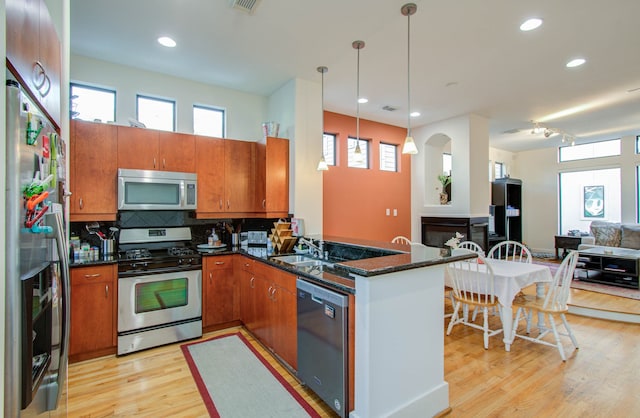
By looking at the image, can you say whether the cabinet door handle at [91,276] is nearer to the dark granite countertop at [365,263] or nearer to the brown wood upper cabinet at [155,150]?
the brown wood upper cabinet at [155,150]

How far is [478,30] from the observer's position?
9.39 feet

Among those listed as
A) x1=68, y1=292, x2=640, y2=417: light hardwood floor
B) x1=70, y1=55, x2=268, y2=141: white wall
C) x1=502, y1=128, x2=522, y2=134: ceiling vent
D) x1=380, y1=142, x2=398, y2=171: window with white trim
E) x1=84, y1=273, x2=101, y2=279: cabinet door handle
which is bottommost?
x1=68, y1=292, x2=640, y2=417: light hardwood floor

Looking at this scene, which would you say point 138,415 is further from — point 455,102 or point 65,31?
point 455,102

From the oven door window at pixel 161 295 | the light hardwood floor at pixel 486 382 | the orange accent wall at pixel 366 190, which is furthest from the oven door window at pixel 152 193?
the orange accent wall at pixel 366 190

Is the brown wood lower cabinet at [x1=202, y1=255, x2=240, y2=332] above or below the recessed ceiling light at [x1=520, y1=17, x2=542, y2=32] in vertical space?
below

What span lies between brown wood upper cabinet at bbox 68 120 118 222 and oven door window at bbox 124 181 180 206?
0.50ft

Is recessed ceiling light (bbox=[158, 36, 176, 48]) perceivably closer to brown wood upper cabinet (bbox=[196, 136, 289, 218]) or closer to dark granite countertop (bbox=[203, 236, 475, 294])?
brown wood upper cabinet (bbox=[196, 136, 289, 218])

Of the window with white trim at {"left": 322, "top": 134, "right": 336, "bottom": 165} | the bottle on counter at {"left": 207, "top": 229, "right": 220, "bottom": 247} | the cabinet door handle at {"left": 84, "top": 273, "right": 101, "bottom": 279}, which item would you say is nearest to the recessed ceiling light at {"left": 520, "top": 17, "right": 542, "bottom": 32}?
the window with white trim at {"left": 322, "top": 134, "right": 336, "bottom": 165}

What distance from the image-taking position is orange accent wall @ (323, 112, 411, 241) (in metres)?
5.02

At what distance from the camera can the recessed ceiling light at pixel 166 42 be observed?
296 cm

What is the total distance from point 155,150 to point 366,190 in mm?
3310

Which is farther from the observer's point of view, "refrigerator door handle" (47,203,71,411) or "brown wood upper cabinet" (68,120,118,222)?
"brown wood upper cabinet" (68,120,118,222)

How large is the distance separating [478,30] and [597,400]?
313cm

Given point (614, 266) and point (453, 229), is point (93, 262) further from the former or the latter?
point (614, 266)
